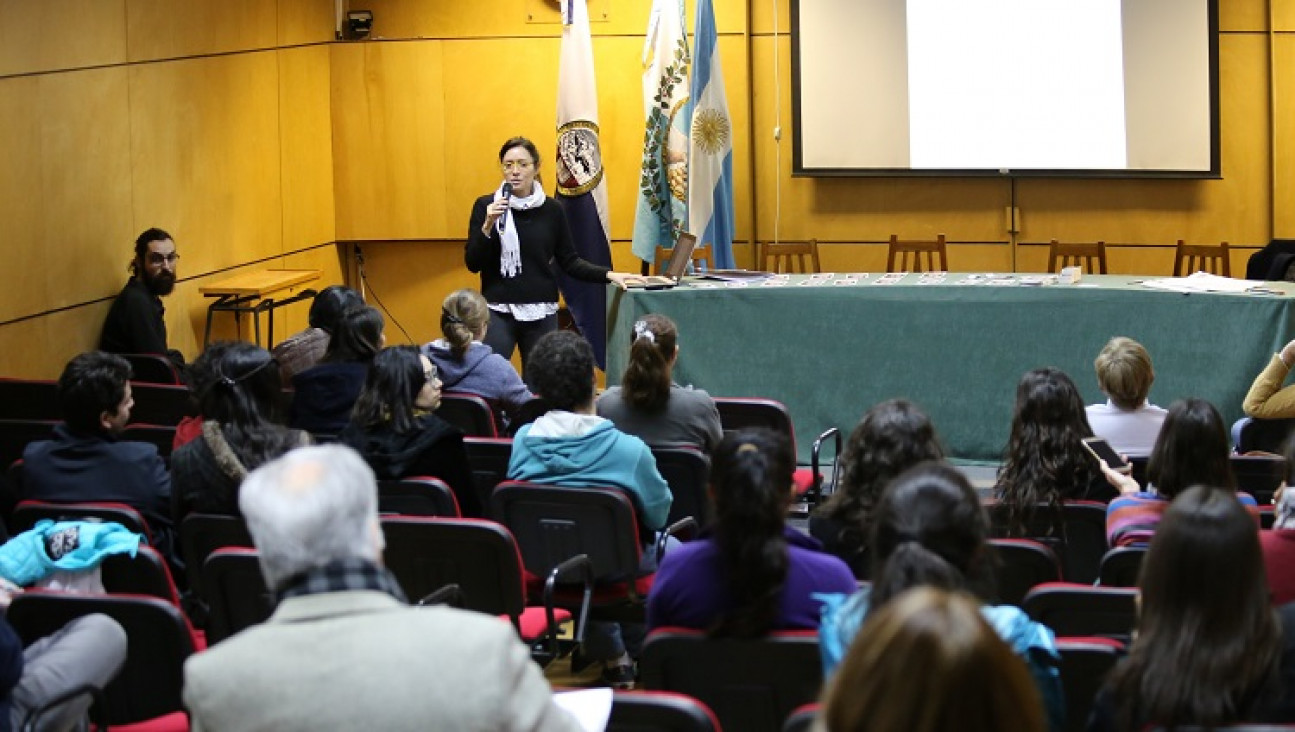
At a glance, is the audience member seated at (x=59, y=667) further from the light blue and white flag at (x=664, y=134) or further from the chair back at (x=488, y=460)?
the light blue and white flag at (x=664, y=134)

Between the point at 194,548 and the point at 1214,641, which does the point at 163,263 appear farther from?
the point at 1214,641

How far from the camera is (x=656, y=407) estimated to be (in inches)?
193

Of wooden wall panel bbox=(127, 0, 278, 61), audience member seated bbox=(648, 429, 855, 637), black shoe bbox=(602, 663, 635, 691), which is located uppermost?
wooden wall panel bbox=(127, 0, 278, 61)

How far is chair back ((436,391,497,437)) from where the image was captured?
5395 millimetres

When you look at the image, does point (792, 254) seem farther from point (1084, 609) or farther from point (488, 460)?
Answer: point (1084, 609)

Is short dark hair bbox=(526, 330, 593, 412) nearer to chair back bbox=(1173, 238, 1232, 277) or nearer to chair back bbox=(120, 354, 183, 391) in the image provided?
chair back bbox=(120, 354, 183, 391)

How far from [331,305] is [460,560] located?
6.33 feet

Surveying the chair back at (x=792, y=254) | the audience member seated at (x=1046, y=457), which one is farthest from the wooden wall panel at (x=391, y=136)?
the audience member seated at (x=1046, y=457)

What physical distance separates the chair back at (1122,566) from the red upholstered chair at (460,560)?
4.31ft

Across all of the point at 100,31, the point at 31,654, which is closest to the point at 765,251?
the point at 100,31

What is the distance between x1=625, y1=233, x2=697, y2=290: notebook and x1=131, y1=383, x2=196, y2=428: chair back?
7.56ft

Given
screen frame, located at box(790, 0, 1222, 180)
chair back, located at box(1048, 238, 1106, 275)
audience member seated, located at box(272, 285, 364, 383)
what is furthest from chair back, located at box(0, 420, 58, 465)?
screen frame, located at box(790, 0, 1222, 180)

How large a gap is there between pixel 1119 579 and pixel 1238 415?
3.69m

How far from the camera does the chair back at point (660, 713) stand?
241 centimetres
